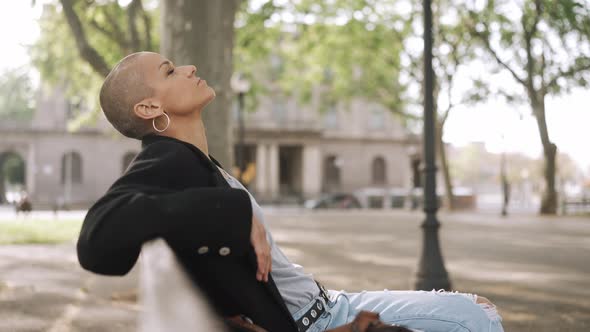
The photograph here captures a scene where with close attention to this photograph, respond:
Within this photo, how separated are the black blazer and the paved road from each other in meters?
3.79

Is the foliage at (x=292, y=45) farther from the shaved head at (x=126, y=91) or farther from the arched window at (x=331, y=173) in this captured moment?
the arched window at (x=331, y=173)

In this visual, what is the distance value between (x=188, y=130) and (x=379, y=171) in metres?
59.2

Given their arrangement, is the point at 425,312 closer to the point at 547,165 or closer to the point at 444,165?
the point at 547,165

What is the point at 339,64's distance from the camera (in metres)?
30.4

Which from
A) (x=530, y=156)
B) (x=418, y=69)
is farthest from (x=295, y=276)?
(x=530, y=156)

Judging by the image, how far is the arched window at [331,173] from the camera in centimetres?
5769

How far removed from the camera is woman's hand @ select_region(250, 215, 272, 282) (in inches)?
57.8

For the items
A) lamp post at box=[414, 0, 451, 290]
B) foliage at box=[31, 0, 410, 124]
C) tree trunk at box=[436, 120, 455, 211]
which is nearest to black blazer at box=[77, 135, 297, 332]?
lamp post at box=[414, 0, 451, 290]

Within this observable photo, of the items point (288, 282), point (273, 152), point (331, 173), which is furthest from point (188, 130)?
point (331, 173)

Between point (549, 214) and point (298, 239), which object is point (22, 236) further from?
point (549, 214)

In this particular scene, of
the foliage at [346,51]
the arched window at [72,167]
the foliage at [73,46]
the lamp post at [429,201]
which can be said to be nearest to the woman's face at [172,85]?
the lamp post at [429,201]

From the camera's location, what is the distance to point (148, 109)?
1.62 m

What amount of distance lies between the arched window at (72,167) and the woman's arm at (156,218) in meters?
50.4

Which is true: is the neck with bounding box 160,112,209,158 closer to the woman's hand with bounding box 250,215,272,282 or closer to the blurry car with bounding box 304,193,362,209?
the woman's hand with bounding box 250,215,272,282
